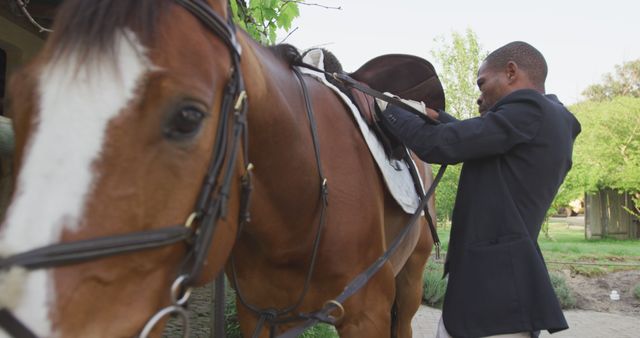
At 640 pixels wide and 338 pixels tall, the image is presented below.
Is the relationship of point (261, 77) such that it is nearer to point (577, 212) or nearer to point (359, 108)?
point (359, 108)

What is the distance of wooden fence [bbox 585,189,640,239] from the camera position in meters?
23.8

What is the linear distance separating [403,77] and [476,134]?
975mm

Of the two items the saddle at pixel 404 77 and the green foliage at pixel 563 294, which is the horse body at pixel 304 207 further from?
the green foliage at pixel 563 294

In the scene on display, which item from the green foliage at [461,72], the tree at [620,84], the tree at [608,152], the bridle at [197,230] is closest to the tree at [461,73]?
the green foliage at [461,72]

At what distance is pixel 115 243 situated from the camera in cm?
111

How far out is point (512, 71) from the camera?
95.3 inches

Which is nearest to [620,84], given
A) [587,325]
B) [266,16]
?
[587,325]

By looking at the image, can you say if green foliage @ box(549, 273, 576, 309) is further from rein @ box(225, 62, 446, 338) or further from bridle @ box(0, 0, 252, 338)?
bridle @ box(0, 0, 252, 338)

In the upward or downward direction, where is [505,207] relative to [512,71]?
downward

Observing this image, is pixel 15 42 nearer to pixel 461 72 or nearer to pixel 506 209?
pixel 506 209

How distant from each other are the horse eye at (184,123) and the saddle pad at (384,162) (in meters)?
1.27

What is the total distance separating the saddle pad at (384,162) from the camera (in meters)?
2.47

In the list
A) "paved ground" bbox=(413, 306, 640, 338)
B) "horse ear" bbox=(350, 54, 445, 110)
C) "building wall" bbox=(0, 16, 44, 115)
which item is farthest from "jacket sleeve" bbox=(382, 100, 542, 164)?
"paved ground" bbox=(413, 306, 640, 338)

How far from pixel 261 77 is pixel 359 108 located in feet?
2.93
